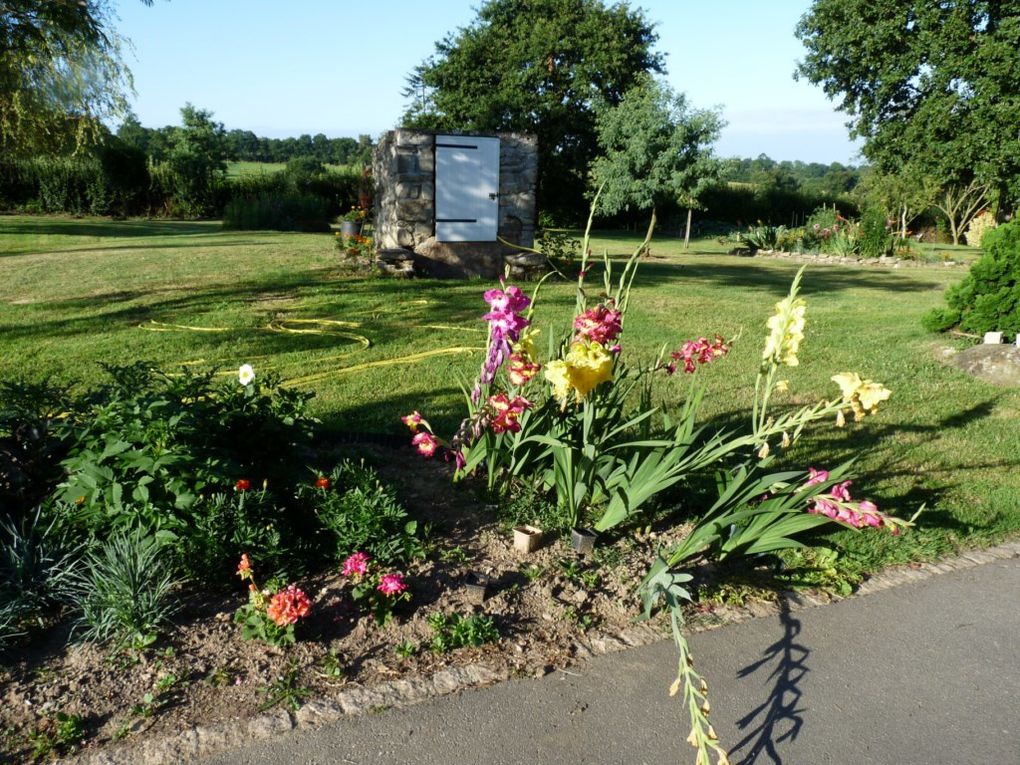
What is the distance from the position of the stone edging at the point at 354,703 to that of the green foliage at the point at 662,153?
59.2 feet

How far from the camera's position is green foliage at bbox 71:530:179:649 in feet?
8.61

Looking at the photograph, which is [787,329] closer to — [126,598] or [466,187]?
[126,598]

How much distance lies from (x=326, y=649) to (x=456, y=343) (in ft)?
16.7

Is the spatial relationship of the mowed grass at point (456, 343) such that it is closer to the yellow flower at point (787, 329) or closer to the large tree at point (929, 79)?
Result: the yellow flower at point (787, 329)

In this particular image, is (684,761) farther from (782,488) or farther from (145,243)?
(145,243)

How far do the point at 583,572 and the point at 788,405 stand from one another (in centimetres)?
324

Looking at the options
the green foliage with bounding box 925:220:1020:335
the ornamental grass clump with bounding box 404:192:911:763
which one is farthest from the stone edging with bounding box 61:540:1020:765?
the green foliage with bounding box 925:220:1020:335

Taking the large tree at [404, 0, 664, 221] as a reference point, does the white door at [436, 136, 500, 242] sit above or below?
below

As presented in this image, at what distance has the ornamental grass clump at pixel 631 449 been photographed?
2.95m

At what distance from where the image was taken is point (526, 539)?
335cm

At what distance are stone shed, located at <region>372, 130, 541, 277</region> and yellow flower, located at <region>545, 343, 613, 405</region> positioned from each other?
9.03 meters

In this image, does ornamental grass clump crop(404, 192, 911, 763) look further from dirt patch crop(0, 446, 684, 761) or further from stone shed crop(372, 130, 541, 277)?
stone shed crop(372, 130, 541, 277)

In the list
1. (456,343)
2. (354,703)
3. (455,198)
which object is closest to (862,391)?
(354,703)

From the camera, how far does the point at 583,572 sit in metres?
3.22
